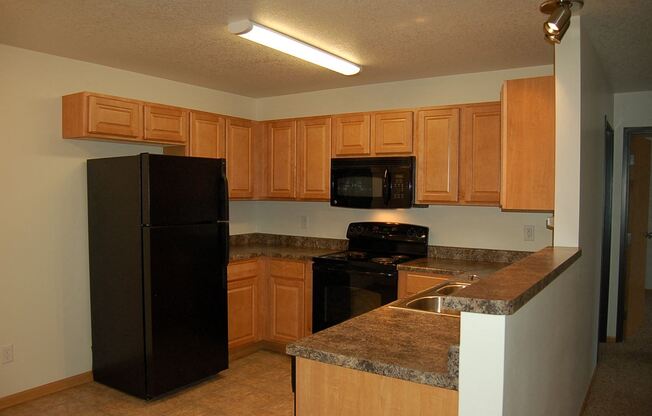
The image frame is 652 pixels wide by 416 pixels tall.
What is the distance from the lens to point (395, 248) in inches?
171

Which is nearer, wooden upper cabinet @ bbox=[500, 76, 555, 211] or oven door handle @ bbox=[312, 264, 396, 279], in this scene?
wooden upper cabinet @ bbox=[500, 76, 555, 211]

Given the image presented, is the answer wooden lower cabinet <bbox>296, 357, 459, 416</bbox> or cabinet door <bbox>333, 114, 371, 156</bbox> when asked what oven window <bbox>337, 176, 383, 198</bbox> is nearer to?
cabinet door <bbox>333, 114, 371, 156</bbox>

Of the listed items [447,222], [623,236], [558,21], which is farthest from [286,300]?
[623,236]

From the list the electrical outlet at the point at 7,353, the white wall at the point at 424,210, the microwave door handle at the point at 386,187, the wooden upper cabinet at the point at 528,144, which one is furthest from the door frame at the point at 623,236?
the electrical outlet at the point at 7,353

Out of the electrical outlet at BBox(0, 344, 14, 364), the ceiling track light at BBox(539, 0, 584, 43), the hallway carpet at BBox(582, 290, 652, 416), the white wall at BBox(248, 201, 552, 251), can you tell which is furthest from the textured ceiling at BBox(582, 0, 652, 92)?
the electrical outlet at BBox(0, 344, 14, 364)

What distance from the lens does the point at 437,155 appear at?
12.8ft

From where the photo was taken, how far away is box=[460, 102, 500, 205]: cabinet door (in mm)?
3670

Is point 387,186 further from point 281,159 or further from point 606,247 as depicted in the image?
point 606,247

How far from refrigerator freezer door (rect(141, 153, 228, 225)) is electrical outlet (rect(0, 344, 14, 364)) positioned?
4.15ft

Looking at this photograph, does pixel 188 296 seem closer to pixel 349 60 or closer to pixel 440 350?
pixel 349 60

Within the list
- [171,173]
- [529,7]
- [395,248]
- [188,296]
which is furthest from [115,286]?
[529,7]

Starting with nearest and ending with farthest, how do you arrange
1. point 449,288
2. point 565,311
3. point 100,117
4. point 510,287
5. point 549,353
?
point 510,287 → point 549,353 → point 565,311 → point 449,288 → point 100,117

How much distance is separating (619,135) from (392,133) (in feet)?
7.45

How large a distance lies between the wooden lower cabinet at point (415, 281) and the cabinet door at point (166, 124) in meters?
2.07
